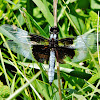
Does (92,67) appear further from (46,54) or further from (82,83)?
(46,54)

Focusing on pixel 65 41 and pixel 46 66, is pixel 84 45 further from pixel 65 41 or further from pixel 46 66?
pixel 46 66

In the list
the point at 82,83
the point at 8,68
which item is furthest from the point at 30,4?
the point at 82,83

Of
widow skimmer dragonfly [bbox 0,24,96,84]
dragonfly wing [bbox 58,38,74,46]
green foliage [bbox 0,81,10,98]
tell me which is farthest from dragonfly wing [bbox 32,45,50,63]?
green foliage [bbox 0,81,10,98]

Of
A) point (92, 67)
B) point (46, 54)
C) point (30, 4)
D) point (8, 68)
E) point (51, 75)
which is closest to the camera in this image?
point (51, 75)

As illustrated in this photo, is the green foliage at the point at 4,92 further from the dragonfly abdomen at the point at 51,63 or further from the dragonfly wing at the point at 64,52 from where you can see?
the dragonfly wing at the point at 64,52

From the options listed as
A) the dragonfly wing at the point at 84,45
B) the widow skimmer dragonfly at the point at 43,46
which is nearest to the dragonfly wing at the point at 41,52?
the widow skimmer dragonfly at the point at 43,46

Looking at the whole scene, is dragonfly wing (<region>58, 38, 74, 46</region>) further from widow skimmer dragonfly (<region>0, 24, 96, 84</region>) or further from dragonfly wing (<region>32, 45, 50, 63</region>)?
dragonfly wing (<region>32, 45, 50, 63</region>)
